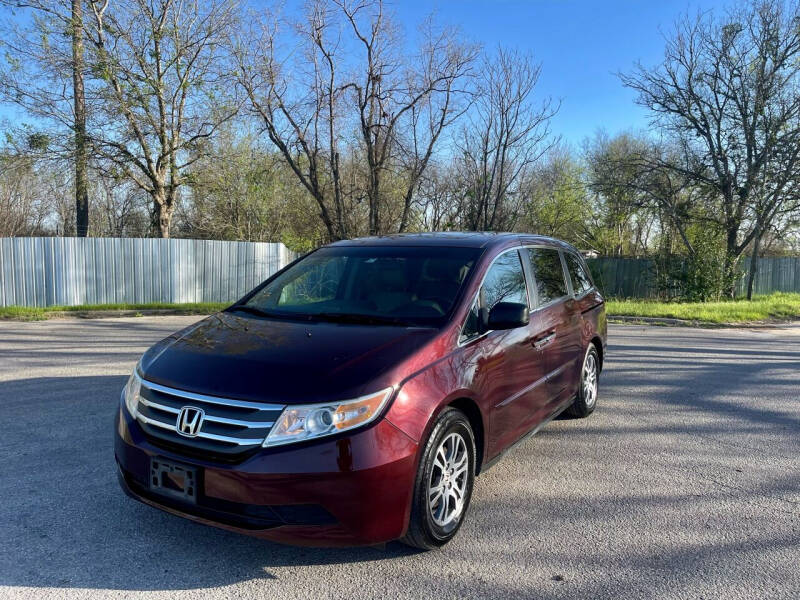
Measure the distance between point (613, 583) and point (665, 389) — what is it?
4.69 m

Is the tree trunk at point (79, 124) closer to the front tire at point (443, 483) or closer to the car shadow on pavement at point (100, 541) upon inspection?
the car shadow on pavement at point (100, 541)

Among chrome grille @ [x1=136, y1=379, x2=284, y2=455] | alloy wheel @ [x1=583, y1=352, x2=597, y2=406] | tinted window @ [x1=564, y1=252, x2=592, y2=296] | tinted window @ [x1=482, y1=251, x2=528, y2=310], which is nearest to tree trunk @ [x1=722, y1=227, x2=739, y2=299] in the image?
tinted window @ [x1=564, y1=252, x2=592, y2=296]

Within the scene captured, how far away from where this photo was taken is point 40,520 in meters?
3.24

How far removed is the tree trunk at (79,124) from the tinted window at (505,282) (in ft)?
57.0

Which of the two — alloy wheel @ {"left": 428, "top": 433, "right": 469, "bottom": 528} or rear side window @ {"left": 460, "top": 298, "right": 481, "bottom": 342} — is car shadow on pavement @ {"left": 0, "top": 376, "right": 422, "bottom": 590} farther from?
rear side window @ {"left": 460, "top": 298, "right": 481, "bottom": 342}

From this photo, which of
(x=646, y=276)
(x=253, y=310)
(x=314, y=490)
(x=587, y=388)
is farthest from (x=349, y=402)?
(x=646, y=276)

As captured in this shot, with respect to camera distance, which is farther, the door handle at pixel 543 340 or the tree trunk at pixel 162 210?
the tree trunk at pixel 162 210

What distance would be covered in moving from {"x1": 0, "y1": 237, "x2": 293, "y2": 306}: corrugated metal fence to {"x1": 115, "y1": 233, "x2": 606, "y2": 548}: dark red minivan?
48.8 ft

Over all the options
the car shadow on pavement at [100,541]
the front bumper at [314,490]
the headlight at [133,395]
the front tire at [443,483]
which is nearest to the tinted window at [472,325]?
the front tire at [443,483]

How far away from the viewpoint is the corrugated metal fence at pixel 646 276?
995 inches

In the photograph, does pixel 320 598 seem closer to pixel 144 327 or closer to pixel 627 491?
pixel 627 491

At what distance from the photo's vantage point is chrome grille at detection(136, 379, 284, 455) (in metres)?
2.61

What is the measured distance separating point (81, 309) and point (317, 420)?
14779 mm

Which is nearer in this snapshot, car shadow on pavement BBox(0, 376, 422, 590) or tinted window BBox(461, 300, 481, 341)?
car shadow on pavement BBox(0, 376, 422, 590)
